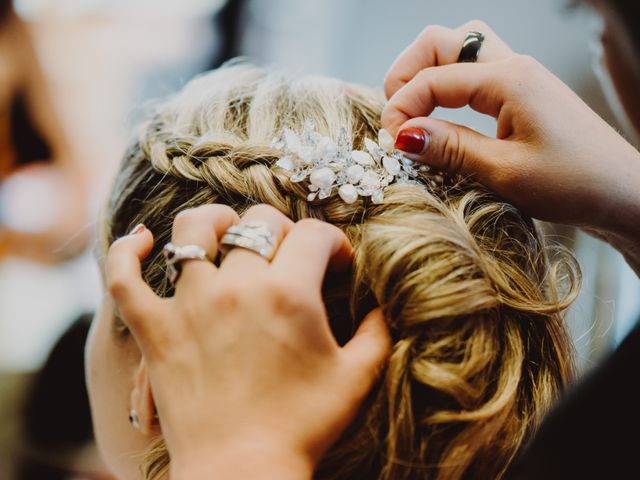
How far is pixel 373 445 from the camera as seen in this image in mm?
596

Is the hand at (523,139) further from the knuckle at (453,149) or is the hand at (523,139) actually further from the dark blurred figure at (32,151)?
the dark blurred figure at (32,151)

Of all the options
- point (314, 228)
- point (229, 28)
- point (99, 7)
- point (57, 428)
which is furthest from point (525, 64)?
point (99, 7)

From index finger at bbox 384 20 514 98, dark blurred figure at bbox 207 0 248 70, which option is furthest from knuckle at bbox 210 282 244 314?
dark blurred figure at bbox 207 0 248 70

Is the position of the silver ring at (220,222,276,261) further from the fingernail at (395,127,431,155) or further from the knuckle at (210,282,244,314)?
the fingernail at (395,127,431,155)

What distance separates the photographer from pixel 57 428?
169 cm

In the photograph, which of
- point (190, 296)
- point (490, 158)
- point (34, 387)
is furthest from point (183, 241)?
point (34, 387)

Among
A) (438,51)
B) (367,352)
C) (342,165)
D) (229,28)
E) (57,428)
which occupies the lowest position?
(57,428)

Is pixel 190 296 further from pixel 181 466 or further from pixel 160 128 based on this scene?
pixel 160 128

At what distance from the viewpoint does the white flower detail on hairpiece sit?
25.8 inches

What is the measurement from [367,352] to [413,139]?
0.28 metres

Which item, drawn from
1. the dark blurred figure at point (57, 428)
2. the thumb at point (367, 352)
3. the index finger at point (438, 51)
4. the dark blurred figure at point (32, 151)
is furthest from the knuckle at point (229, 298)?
the dark blurred figure at point (32, 151)

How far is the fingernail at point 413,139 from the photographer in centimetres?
68

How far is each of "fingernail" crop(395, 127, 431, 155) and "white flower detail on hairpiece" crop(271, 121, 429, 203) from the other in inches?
0.8

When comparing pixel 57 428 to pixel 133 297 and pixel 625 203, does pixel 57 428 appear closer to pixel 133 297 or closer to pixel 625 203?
pixel 133 297
